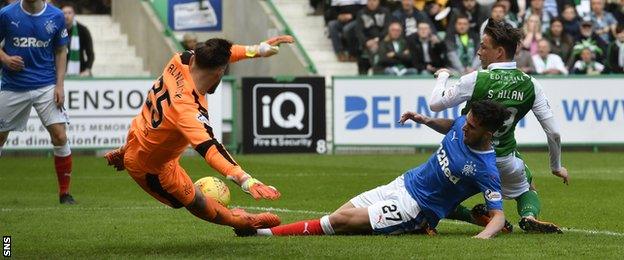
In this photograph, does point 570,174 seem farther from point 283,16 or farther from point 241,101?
point 283,16

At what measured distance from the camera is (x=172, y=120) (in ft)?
34.3

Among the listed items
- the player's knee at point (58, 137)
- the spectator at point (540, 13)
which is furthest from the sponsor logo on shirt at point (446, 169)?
the spectator at point (540, 13)

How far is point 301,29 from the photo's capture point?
98.6ft

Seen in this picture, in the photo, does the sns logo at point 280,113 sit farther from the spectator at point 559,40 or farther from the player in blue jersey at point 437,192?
the player in blue jersey at point 437,192

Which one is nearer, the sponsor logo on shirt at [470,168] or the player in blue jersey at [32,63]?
the sponsor logo on shirt at [470,168]

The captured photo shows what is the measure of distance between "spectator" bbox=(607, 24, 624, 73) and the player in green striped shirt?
15.8m

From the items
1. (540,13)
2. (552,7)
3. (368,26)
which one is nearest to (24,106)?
(368,26)

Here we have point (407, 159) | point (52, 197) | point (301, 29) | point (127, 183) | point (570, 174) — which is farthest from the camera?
point (301, 29)

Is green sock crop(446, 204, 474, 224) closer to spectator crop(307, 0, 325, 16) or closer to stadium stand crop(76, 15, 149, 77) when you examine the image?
stadium stand crop(76, 15, 149, 77)

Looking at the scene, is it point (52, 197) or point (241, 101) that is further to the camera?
point (241, 101)

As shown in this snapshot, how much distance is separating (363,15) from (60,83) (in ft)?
44.5

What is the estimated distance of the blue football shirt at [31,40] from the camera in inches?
590

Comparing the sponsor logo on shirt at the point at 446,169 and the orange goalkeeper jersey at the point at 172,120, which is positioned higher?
the orange goalkeeper jersey at the point at 172,120

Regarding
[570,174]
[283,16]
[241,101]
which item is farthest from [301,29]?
[570,174]
